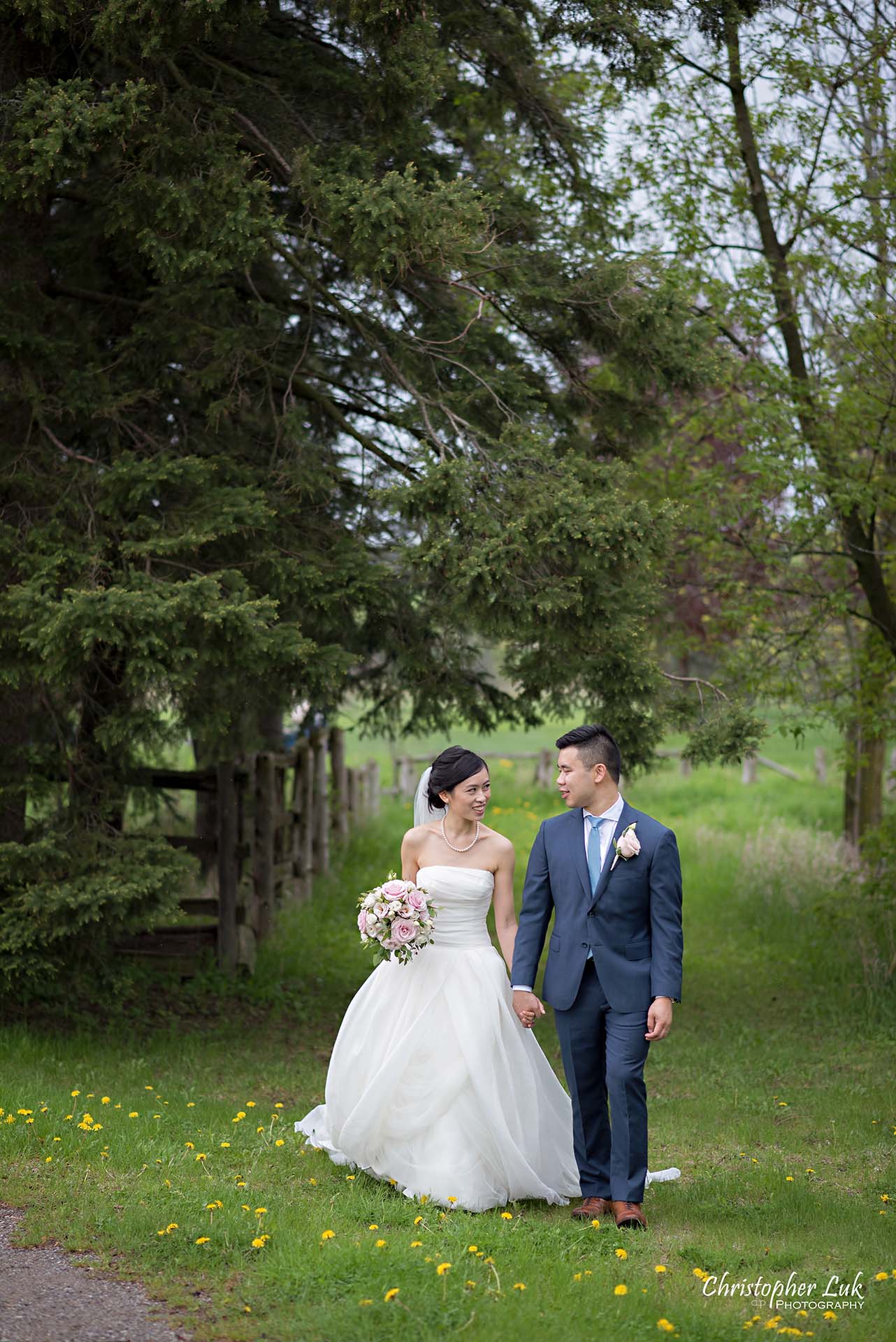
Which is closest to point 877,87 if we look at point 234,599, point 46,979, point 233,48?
point 233,48

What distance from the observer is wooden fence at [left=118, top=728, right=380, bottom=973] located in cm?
1181

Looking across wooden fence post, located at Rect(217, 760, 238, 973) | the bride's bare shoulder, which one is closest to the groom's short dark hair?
the bride's bare shoulder

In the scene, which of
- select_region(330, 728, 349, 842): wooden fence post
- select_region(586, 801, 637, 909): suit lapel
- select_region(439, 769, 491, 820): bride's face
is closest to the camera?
select_region(586, 801, 637, 909): suit lapel

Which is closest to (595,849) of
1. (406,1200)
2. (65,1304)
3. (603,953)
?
(603,953)

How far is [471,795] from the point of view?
601 centimetres

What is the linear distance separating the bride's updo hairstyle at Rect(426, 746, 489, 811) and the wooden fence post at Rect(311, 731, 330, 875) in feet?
32.4

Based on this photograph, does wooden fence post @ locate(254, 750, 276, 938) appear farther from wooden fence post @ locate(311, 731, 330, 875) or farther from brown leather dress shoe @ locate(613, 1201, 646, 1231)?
brown leather dress shoe @ locate(613, 1201, 646, 1231)

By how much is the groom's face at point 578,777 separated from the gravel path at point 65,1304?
8.16 feet

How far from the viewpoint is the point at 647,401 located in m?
10.3

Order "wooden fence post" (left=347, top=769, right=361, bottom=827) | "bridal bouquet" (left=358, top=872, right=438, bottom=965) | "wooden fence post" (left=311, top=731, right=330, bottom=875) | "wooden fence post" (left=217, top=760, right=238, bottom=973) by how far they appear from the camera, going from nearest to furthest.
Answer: "bridal bouquet" (left=358, top=872, right=438, bottom=965), "wooden fence post" (left=217, top=760, right=238, bottom=973), "wooden fence post" (left=311, top=731, right=330, bottom=875), "wooden fence post" (left=347, top=769, right=361, bottom=827)

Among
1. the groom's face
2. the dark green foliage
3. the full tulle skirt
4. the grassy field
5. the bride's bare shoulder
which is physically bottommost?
the grassy field

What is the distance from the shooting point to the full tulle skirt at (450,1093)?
570cm

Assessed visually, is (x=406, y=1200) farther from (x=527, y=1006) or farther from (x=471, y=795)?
(x=471, y=795)

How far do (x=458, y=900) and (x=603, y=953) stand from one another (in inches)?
35.3
